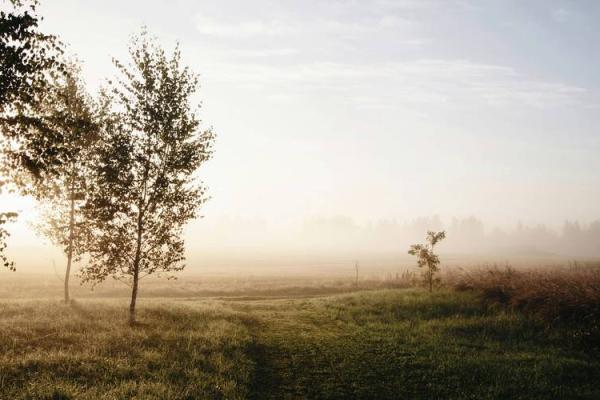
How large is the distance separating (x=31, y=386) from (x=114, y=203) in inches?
354

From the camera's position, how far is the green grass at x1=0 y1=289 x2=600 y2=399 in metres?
11.7

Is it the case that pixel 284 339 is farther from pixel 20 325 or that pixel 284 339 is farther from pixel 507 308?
pixel 507 308

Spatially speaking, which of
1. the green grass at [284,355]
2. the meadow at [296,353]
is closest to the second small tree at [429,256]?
the meadow at [296,353]

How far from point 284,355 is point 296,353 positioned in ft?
1.64

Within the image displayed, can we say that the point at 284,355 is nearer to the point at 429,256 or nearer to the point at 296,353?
the point at 296,353

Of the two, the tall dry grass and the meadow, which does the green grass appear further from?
the tall dry grass

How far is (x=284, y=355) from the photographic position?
15328mm

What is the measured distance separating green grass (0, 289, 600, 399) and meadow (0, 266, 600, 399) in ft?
0.16

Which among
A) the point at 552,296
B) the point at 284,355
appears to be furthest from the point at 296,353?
the point at 552,296

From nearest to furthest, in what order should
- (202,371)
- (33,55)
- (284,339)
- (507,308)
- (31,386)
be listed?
(31,386), (33,55), (202,371), (284,339), (507,308)

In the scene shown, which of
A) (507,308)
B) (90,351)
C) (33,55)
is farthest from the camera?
(507,308)

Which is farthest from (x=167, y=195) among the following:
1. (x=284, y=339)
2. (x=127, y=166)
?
(x=284, y=339)

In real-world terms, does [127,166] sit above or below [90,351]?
above

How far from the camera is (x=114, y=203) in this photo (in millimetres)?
17953
